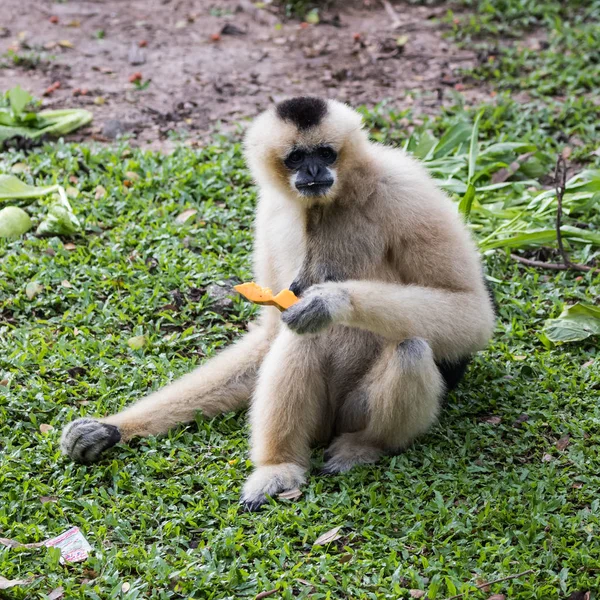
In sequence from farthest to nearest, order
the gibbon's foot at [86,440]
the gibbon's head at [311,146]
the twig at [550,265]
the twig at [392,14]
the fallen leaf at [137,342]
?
the twig at [392,14], the twig at [550,265], the fallen leaf at [137,342], the gibbon's foot at [86,440], the gibbon's head at [311,146]

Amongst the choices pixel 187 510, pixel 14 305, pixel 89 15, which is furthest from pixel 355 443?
pixel 89 15

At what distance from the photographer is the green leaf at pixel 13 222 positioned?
252 inches

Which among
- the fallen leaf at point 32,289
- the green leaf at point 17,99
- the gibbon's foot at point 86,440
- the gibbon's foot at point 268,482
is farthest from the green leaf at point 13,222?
the gibbon's foot at point 268,482

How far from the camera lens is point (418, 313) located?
13.7ft

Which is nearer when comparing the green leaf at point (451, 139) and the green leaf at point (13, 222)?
the green leaf at point (13, 222)

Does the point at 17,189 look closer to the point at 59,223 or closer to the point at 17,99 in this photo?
the point at 59,223

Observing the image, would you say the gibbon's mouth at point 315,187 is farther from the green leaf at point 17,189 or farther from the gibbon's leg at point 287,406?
the green leaf at point 17,189

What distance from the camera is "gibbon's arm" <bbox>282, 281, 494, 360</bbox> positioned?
4031 mm

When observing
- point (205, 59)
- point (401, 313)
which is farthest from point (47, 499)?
point (205, 59)

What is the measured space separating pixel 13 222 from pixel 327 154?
298 cm

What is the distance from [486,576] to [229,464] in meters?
1.47

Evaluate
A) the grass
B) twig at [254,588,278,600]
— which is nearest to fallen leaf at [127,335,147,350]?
the grass

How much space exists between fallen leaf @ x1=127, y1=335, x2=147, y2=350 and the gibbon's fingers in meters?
1.73

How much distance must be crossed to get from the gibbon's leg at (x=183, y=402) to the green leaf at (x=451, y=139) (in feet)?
9.01
